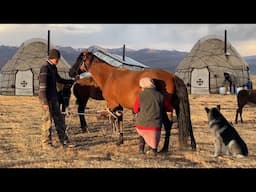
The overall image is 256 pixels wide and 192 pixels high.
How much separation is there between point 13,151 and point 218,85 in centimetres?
1869

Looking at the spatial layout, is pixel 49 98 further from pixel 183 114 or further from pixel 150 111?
pixel 183 114

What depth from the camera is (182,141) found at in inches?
286

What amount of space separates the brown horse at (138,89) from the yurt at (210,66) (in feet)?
55.7

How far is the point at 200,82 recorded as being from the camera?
24.5 metres

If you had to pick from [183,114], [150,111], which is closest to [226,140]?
[183,114]

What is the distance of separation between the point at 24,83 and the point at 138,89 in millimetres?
17161

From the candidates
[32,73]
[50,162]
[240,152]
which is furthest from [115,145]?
[32,73]

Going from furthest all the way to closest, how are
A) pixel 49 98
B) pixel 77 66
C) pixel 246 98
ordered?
1. pixel 246 98
2. pixel 77 66
3. pixel 49 98

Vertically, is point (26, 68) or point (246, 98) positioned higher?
point (26, 68)

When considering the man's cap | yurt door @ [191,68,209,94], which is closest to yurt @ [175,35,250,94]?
yurt door @ [191,68,209,94]

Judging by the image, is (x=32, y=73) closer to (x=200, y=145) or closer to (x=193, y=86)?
(x=193, y=86)

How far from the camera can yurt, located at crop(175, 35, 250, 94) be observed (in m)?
24.4

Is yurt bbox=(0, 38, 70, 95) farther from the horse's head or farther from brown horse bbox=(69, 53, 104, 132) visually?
the horse's head

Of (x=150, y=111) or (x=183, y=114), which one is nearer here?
(x=150, y=111)
